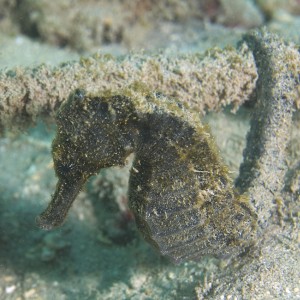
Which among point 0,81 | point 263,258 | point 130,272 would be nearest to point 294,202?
point 263,258

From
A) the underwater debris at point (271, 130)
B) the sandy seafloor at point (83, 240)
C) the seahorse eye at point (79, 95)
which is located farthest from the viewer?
the sandy seafloor at point (83, 240)

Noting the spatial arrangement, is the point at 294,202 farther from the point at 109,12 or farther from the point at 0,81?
the point at 109,12

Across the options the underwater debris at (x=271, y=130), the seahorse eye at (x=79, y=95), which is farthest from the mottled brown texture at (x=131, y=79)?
the seahorse eye at (x=79, y=95)

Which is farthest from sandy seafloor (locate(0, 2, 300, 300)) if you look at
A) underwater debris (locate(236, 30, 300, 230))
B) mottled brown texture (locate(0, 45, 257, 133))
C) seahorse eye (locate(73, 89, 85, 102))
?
seahorse eye (locate(73, 89, 85, 102))

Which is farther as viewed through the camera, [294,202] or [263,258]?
[294,202]

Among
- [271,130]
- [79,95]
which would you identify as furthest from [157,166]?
[271,130]

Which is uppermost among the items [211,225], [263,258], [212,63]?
[212,63]

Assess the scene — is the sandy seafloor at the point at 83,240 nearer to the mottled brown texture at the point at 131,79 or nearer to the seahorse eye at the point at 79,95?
the mottled brown texture at the point at 131,79

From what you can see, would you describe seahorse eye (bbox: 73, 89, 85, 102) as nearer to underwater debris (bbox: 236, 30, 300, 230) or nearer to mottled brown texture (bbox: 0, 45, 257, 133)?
mottled brown texture (bbox: 0, 45, 257, 133)
